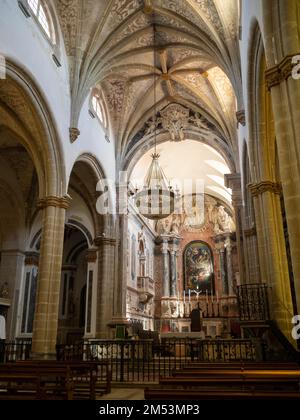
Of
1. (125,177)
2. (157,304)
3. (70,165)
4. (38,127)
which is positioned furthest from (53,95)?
(157,304)

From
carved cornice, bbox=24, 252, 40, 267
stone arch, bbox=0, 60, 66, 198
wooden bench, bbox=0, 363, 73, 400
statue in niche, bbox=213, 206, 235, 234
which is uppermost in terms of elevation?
statue in niche, bbox=213, 206, 235, 234

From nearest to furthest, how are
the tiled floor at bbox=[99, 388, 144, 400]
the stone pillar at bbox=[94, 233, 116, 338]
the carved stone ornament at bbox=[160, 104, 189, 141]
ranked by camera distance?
the tiled floor at bbox=[99, 388, 144, 400] < the stone pillar at bbox=[94, 233, 116, 338] < the carved stone ornament at bbox=[160, 104, 189, 141]

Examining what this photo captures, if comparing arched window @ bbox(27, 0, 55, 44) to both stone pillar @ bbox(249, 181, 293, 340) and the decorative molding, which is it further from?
stone pillar @ bbox(249, 181, 293, 340)

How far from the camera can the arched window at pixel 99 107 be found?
1588 cm

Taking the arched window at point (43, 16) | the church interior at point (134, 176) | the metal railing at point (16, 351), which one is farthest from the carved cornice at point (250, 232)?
the arched window at point (43, 16)

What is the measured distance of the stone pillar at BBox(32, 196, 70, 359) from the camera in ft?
33.7

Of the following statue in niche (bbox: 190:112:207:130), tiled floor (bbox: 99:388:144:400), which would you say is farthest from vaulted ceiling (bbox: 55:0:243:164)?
tiled floor (bbox: 99:388:144:400)

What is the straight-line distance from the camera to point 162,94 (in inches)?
722

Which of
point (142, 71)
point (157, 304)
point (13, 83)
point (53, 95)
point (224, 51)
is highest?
point (142, 71)

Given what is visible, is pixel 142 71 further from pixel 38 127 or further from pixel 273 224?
pixel 273 224

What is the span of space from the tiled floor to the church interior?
0.86ft

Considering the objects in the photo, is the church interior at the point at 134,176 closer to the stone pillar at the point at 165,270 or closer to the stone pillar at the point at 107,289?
the stone pillar at the point at 107,289

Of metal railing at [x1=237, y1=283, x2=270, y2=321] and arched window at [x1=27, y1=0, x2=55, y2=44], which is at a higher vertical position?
arched window at [x1=27, y1=0, x2=55, y2=44]

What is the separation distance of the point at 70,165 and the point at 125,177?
588 centimetres
